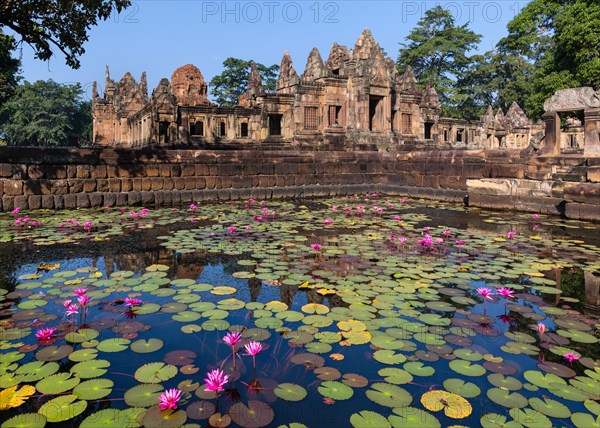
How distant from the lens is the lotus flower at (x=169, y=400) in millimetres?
1978

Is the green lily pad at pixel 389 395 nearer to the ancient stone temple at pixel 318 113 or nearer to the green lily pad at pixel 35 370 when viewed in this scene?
the green lily pad at pixel 35 370

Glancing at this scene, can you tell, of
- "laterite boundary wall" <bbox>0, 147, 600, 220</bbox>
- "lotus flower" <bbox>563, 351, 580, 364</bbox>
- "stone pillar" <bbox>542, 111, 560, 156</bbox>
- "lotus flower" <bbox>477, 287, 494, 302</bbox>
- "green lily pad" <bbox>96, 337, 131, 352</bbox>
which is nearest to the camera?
"lotus flower" <bbox>563, 351, 580, 364</bbox>

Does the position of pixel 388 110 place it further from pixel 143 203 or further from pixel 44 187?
pixel 44 187

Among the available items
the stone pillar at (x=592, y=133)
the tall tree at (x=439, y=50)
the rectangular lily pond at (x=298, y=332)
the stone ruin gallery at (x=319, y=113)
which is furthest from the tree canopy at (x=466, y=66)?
the rectangular lily pond at (x=298, y=332)

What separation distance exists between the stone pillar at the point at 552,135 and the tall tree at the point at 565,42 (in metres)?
15.5

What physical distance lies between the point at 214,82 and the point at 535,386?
6363 centimetres

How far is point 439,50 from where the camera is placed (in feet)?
167

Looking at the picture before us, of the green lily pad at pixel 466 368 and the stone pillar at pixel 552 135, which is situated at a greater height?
the stone pillar at pixel 552 135

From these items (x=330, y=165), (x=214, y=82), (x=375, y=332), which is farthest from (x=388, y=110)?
(x=214, y=82)

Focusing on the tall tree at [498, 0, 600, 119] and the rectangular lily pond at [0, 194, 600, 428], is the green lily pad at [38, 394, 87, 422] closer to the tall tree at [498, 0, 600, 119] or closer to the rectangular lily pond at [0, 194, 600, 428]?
the rectangular lily pond at [0, 194, 600, 428]

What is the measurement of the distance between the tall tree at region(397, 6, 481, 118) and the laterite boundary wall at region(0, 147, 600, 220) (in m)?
40.1

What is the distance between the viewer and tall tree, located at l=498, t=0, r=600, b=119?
74.3ft

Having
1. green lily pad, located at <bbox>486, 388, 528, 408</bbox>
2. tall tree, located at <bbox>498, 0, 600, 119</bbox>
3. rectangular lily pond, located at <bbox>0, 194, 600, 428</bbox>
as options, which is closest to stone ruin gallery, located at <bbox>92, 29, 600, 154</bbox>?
tall tree, located at <bbox>498, 0, 600, 119</bbox>

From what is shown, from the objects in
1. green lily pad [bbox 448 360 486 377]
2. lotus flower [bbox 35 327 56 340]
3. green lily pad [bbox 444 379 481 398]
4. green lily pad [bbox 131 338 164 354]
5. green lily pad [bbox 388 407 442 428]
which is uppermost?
lotus flower [bbox 35 327 56 340]
